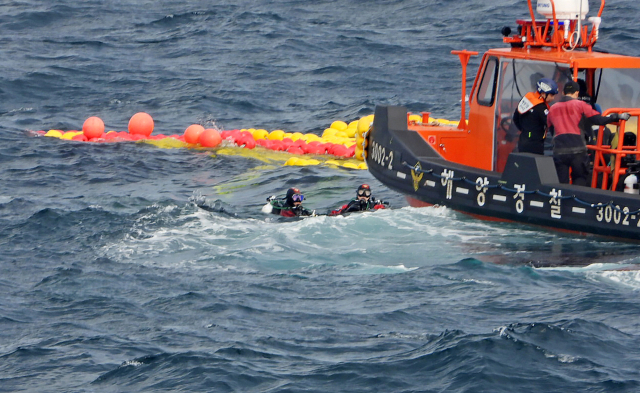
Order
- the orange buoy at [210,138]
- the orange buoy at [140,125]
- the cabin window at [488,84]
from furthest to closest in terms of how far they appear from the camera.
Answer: the orange buoy at [140,125], the orange buoy at [210,138], the cabin window at [488,84]

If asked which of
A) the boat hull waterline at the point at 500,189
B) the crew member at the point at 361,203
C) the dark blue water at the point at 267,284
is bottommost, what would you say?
the dark blue water at the point at 267,284

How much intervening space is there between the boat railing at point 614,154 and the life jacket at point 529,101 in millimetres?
742

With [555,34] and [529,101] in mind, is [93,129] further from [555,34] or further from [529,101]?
[529,101]

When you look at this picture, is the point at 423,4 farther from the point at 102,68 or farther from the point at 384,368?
the point at 384,368

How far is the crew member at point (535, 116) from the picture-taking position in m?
10.7

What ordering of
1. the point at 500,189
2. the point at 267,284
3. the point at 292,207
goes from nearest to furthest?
A: the point at 267,284 → the point at 500,189 → the point at 292,207

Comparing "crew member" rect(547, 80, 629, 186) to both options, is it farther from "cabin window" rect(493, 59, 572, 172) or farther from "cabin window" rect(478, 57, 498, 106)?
"cabin window" rect(478, 57, 498, 106)

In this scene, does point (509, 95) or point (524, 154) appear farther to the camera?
point (509, 95)

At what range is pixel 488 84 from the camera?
11898 millimetres

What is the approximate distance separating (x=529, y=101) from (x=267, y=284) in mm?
3595

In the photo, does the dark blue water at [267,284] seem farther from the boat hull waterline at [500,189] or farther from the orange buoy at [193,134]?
the orange buoy at [193,134]

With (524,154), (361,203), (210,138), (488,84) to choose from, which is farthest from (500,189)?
(210,138)

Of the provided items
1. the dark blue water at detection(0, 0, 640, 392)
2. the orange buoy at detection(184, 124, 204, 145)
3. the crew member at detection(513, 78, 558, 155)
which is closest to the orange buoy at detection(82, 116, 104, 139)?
the dark blue water at detection(0, 0, 640, 392)

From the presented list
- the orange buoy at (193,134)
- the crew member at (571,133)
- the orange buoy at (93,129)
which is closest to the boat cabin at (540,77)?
the crew member at (571,133)
